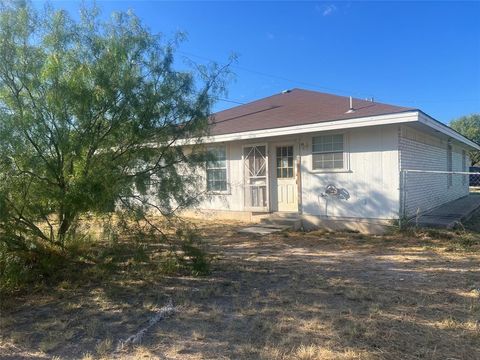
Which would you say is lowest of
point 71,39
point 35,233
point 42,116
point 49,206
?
point 35,233

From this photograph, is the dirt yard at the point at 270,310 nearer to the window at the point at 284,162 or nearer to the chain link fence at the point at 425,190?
the chain link fence at the point at 425,190

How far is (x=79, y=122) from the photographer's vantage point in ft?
15.9

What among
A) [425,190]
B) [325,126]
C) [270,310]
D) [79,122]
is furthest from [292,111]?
[270,310]

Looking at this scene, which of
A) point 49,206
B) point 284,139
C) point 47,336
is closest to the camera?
point 47,336

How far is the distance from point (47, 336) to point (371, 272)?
429 centimetres

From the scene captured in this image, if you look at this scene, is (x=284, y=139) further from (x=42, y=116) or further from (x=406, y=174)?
(x=42, y=116)

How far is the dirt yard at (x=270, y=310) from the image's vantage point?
3258 millimetres

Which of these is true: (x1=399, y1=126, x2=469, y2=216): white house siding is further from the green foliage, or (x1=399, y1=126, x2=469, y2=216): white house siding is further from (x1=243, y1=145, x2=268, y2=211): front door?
the green foliage

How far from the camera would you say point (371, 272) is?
563 cm

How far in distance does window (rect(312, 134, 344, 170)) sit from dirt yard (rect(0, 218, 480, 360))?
3319 mm

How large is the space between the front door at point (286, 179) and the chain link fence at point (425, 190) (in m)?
2.84

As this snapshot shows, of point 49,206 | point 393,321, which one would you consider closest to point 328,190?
point 393,321

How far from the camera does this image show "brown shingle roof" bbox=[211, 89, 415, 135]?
366 inches

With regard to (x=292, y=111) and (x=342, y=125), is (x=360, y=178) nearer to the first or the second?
(x=342, y=125)
